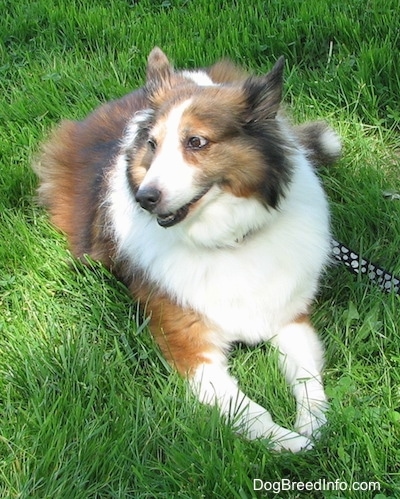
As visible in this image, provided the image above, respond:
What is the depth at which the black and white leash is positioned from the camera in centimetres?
299

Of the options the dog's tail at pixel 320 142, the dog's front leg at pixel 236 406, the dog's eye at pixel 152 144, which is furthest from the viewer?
the dog's tail at pixel 320 142

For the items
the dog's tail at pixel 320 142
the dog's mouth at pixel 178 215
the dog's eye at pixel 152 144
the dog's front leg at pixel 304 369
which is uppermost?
the dog's eye at pixel 152 144

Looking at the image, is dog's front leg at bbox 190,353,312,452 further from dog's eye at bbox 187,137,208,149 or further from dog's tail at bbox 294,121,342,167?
dog's tail at bbox 294,121,342,167

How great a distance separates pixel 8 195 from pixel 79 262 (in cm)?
77

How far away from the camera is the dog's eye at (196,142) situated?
8.55 feet

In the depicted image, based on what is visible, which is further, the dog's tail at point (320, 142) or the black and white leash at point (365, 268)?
the dog's tail at point (320, 142)

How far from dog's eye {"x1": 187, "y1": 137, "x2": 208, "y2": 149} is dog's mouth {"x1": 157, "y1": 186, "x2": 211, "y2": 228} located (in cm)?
16

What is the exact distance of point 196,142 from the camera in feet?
8.57

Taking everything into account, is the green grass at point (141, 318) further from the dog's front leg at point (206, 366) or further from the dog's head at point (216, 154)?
the dog's head at point (216, 154)

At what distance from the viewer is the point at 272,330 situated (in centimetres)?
295

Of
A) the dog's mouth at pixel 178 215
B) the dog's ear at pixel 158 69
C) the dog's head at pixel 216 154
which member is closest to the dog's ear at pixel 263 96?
the dog's head at pixel 216 154

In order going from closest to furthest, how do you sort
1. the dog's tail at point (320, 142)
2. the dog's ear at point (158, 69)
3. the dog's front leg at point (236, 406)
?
the dog's front leg at point (236, 406) → the dog's ear at point (158, 69) → the dog's tail at point (320, 142)

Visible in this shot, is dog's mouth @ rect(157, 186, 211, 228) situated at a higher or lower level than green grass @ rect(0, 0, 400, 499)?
→ higher

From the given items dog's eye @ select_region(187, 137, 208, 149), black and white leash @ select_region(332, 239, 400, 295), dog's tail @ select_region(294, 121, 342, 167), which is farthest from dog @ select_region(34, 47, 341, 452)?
dog's tail @ select_region(294, 121, 342, 167)
